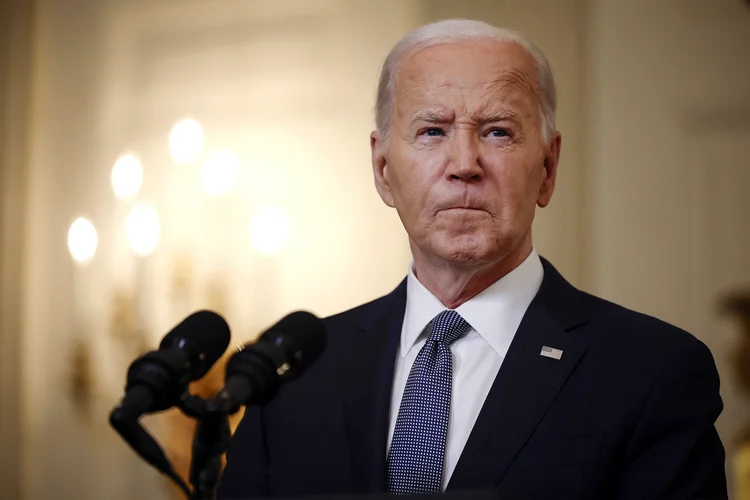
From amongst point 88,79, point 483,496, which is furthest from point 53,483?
point 483,496

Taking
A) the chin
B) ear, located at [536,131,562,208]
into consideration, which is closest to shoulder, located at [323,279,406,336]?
the chin

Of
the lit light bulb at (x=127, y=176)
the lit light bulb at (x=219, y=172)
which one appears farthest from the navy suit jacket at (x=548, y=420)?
the lit light bulb at (x=127, y=176)

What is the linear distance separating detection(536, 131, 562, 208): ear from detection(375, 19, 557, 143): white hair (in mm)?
27

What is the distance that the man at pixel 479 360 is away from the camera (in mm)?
1517

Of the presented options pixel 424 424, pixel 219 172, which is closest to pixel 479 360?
pixel 424 424

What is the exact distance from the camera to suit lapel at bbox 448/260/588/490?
4.96 ft

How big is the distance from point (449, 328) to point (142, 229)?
2.39 m

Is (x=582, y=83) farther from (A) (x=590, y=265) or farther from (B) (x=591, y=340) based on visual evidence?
(B) (x=591, y=340)

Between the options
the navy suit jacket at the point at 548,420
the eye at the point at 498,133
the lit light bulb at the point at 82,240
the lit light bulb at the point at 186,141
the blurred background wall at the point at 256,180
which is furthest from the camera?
the lit light bulb at the point at 82,240

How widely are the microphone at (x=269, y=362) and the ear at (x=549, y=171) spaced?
2.45 feet

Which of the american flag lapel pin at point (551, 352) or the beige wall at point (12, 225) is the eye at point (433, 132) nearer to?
the american flag lapel pin at point (551, 352)

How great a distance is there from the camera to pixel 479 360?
1.67 meters

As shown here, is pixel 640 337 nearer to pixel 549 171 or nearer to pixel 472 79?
pixel 549 171

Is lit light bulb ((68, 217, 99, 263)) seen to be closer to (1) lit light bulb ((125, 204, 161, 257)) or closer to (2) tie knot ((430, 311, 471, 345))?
(1) lit light bulb ((125, 204, 161, 257))
